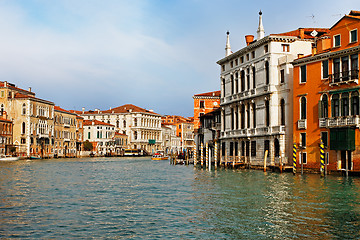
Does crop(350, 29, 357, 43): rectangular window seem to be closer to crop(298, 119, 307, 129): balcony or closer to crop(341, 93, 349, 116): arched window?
crop(341, 93, 349, 116): arched window

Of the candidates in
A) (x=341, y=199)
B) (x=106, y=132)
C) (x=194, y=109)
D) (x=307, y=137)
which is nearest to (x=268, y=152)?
(x=307, y=137)

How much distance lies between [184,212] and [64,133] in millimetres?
61742

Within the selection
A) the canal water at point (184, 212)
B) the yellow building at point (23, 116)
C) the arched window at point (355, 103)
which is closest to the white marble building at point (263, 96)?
the arched window at point (355, 103)

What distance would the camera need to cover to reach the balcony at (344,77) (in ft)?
76.3

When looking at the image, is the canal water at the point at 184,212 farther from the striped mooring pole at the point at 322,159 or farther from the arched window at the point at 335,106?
the arched window at the point at 335,106

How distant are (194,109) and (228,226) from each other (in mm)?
43363

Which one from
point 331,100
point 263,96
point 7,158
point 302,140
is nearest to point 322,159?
point 331,100

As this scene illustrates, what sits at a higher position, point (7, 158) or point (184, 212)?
point (7, 158)

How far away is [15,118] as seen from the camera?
59.6 metres

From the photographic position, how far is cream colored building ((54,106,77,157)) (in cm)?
6975

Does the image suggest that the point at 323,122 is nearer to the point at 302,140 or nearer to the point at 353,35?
the point at 302,140

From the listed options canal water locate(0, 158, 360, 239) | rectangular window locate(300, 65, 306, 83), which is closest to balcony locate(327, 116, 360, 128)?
rectangular window locate(300, 65, 306, 83)

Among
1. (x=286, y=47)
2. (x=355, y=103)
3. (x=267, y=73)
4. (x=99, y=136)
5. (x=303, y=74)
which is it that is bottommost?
(x=99, y=136)

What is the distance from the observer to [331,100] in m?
24.5
